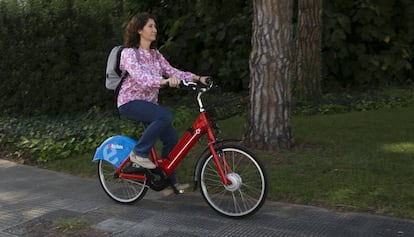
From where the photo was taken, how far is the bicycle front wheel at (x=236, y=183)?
4.67m

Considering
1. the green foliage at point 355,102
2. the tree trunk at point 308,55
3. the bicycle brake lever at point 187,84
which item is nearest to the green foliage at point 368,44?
the green foliage at point 355,102

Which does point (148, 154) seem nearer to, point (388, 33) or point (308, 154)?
point (308, 154)

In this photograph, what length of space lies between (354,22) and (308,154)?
22.4 feet

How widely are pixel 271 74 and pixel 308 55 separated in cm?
411

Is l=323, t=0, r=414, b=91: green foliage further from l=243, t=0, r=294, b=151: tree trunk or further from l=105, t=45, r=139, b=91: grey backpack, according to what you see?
l=105, t=45, r=139, b=91: grey backpack

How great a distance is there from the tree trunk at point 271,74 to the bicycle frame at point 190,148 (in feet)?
5.94

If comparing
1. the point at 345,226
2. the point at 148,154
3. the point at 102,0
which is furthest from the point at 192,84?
the point at 102,0

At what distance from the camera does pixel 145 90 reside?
510 centimetres

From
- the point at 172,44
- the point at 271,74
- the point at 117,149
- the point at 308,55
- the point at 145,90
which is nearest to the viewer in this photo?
the point at 145,90

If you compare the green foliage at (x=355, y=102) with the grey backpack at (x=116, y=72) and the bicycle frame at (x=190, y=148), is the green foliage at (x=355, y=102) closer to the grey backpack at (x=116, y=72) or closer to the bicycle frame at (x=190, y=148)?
the bicycle frame at (x=190, y=148)

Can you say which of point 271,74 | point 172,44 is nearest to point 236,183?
point 271,74

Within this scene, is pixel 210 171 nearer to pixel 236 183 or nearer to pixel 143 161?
pixel 236 183

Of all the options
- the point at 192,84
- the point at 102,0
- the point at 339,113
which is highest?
the point at 102,0

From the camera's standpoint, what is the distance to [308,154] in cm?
670
